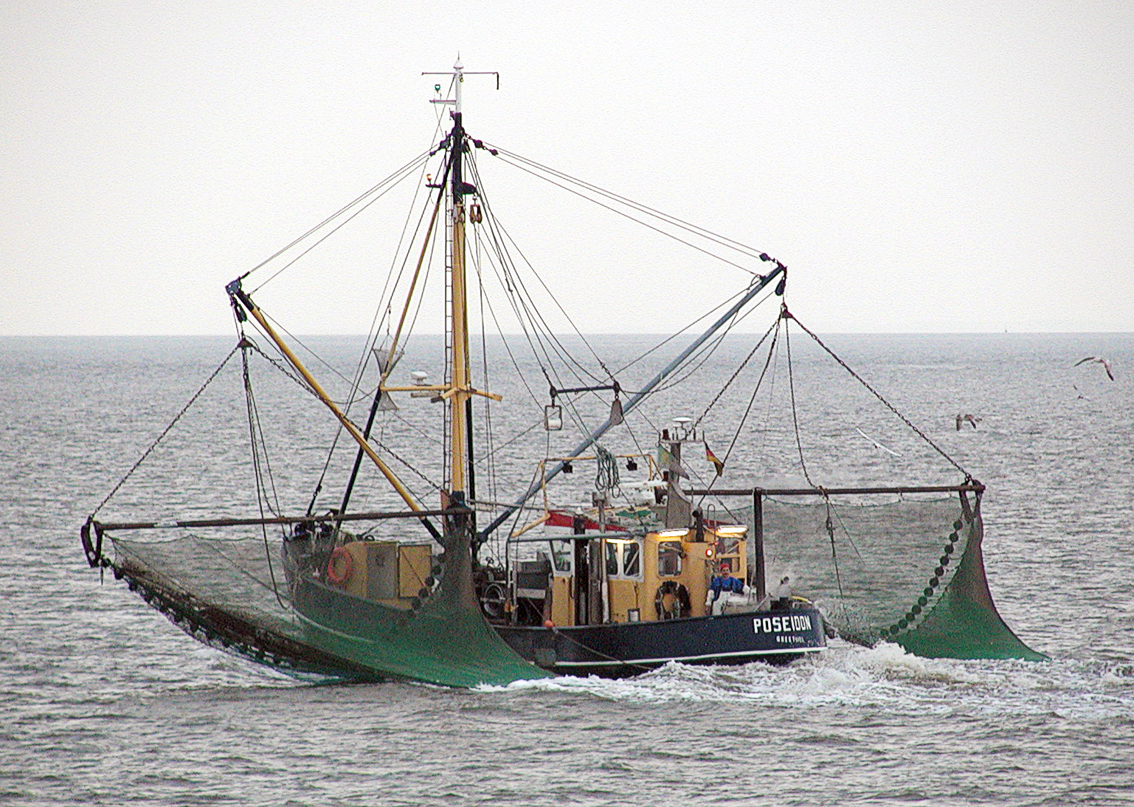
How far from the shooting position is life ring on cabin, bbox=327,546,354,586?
34.5 metres

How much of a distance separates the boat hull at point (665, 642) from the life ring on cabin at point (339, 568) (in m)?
3.88

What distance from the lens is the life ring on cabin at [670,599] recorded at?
33.3 m

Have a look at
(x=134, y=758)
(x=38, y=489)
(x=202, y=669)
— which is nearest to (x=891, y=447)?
(x=38, y=489)

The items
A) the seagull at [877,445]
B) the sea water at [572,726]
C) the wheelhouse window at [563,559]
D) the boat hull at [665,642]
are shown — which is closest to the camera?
the sea water at [572,726]

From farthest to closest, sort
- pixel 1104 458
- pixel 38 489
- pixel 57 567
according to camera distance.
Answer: pixel 1104 458
pixel 38 489
pixel 57 567

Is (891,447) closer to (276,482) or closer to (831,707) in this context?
(276,482)

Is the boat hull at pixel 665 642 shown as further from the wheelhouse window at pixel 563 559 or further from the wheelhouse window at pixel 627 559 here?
the wheelhouse window at pixel 563 559

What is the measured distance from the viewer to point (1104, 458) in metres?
82.1

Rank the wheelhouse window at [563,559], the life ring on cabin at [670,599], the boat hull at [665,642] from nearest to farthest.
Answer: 1. the boat hull at [665,642]
2. the life ring on cabin at [670,599]
3. the wheelhouse window at [563,559]

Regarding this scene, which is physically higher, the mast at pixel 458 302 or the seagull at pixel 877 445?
the mast at pixel 458 302

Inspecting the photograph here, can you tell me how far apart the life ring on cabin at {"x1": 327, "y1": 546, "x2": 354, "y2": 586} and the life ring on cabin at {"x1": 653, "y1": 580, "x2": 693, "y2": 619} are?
6.96 m

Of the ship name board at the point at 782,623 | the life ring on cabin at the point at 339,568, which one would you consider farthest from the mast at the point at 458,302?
the ship name board at the point at 782,623

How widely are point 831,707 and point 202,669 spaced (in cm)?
1456

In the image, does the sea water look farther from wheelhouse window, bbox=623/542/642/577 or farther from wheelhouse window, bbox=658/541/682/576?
wheelhouse window, bbox=623/542/642/577
